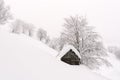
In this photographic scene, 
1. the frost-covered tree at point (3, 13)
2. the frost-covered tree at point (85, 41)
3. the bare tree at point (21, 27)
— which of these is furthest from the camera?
the bare tree at point (21, 27)

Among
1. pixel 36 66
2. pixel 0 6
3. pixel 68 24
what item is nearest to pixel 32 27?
pixel 0 6

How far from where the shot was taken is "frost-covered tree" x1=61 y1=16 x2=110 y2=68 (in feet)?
77.3

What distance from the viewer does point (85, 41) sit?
24.6 metres

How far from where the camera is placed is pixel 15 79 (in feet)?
20.2

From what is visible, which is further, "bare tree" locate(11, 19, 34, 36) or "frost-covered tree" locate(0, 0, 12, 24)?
"bare tree" locate(11, 19, 34, 36)

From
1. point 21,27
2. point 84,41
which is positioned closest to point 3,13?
point 84,41

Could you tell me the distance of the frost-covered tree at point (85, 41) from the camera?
23.6 metres

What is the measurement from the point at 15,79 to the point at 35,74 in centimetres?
119

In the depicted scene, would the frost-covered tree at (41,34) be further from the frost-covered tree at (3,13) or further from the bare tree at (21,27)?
the frost-covered tree at (3,13)

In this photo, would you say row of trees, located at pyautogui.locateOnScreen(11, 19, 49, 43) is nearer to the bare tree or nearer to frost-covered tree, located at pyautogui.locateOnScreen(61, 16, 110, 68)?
the bare tree

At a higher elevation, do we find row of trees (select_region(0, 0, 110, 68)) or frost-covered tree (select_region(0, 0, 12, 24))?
frost-covered tree (select_region(0, 0, 12, 24))

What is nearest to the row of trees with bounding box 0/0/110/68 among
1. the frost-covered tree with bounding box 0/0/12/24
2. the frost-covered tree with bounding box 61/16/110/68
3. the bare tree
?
the frost-covered tree with bounding box 61/16/110/68

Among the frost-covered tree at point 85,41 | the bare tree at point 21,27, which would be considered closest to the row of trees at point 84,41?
the frost-covered tree at point 85,41

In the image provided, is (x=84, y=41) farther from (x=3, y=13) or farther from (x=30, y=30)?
(x=30, y=30)
